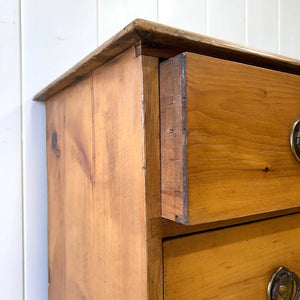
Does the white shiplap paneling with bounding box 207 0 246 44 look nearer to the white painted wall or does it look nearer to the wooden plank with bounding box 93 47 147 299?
the white painted wall

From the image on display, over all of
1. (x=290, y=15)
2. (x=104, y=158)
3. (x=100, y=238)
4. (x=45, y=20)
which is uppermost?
(x=290, y=15)

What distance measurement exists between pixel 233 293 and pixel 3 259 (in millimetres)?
495

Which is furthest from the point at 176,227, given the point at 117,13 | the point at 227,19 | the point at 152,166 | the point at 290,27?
the point at 290,27

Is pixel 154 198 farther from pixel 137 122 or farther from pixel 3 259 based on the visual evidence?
pixel 3 259

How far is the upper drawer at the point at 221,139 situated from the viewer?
319mm

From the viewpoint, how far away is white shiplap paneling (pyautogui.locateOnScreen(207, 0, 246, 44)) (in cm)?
97

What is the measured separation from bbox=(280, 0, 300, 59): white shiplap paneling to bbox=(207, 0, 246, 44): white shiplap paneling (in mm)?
193

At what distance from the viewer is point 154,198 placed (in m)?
0.35

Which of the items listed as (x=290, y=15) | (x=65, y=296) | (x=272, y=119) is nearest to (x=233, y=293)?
(x=272, y=119)

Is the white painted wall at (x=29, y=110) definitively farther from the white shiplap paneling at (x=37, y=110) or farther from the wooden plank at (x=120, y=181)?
the wooden plank at (x=120, y=181)

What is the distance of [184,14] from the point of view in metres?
0.91

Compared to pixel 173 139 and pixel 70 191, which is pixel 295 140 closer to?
pixel 173 139

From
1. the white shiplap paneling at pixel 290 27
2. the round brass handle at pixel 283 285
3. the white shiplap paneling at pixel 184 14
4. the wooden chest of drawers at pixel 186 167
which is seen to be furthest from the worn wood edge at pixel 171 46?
the white shiplap paneling at pixel 290 27

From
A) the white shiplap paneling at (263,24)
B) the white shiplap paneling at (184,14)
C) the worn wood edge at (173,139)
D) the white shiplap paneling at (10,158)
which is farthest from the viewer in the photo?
the white shiplap paneling at (263,24)
